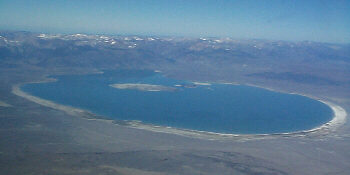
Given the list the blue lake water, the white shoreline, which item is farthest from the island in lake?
the white shoreline

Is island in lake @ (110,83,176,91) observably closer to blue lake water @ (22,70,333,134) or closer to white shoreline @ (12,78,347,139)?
blue lake water @ (22,70,333,134)

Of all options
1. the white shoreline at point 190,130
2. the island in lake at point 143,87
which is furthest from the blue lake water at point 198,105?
the island in lake at point 143,87

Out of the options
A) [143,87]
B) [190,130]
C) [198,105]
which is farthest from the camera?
[143,87]

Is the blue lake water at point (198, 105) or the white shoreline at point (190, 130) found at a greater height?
the white shoreline at point (190, 130)

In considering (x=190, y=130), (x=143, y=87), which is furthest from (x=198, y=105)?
(x=143, y=87)

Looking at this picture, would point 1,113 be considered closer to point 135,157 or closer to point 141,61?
point 135,157

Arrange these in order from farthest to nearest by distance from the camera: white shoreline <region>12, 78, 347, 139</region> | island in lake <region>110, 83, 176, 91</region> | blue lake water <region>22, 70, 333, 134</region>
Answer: island in lake <region>110, 83, 176, 91</region> → blue lake water <region>22, 70, 333, 134</region> → white shoreline <region>12, 78, 347, 139</region>

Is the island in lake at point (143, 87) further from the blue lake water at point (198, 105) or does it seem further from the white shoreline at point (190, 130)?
the white shoreline at point (190, 130)

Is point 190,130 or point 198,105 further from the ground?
point 190,130

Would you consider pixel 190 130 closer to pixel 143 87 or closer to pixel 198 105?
pixel 198 105

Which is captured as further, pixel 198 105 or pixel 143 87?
pixel 143 87
